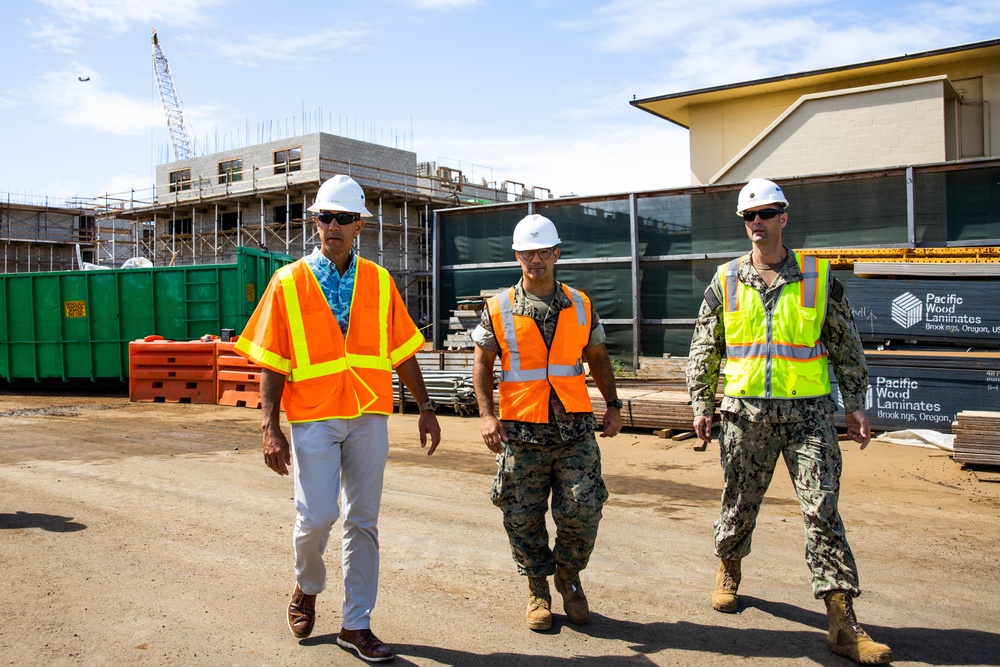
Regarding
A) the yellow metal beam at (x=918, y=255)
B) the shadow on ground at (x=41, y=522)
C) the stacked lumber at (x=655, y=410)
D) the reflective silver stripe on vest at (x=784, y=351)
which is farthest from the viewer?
the stacked lumber at (x=655, y=410)

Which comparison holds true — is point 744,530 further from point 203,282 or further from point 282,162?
point 282,162

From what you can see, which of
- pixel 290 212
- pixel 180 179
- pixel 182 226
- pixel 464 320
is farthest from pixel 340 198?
pixel 180 179

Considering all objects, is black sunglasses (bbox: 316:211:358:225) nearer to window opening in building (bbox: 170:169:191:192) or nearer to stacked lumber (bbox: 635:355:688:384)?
stacked lumber (bbox: 635:355:688:384)

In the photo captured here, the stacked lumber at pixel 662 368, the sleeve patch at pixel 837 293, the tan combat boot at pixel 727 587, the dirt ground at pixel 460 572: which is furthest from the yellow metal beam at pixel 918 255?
the tan combat boot at pixel 727 587

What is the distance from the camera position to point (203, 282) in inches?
657

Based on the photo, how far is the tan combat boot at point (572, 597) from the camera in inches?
161

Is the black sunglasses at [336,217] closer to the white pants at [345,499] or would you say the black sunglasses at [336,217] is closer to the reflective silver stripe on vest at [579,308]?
the white pants at [345,499]

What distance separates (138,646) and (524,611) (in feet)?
6.15

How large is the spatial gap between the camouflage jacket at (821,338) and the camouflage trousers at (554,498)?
2.32 feet

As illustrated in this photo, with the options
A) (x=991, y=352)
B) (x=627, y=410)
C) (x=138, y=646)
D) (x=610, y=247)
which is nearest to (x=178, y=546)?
(x=138, y=646)

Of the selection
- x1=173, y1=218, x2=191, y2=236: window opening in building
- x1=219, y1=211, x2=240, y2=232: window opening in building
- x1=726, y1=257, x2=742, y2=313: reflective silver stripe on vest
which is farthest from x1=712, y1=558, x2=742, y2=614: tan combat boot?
x1=173, y1=218, x2=191, y2=236: window opening in building

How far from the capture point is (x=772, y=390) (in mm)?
4047

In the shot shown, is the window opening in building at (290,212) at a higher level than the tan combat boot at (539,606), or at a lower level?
higher

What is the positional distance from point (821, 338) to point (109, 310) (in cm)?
1662
